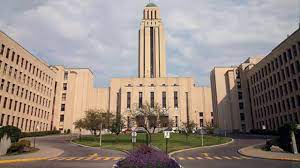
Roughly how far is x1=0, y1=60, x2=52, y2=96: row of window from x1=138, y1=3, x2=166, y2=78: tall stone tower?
Result: 46.6 m

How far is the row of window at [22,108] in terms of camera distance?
58625 mm

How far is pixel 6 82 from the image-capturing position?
58750mm

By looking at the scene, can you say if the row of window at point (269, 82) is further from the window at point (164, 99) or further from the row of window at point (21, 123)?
the row of window at point (21, 123)

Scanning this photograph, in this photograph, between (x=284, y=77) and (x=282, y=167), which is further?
(x=284, y=77)

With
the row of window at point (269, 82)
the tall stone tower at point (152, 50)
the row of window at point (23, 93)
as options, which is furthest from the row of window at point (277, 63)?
the row of window at point (23, 93)

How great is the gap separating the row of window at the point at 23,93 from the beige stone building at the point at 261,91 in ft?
203

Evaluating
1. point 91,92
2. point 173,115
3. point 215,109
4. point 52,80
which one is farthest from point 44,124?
point 215,109

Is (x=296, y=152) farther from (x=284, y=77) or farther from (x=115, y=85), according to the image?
(x=115, y=85)

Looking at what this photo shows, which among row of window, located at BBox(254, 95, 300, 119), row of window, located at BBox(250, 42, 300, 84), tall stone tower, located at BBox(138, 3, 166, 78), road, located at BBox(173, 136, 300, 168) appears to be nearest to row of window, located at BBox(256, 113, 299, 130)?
row of window, located at BBox(254, 95, 300, 119)

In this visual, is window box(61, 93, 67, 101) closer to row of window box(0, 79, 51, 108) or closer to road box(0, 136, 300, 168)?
row of window box(0, 79, 51, 108)

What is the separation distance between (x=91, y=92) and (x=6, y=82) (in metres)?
53.6

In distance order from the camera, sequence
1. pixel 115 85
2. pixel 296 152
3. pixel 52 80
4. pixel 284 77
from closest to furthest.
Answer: pixel 296 152, pixel 284 77, pixel 52 80, pixel 115 85

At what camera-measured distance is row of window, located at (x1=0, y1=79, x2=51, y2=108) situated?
58.4 m

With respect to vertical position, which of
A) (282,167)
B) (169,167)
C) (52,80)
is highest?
(52,80)
